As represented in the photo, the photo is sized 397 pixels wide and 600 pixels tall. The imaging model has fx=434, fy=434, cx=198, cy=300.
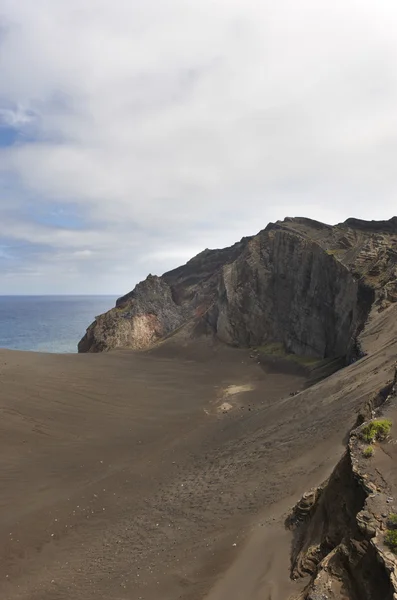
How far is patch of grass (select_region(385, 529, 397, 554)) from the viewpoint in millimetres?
5330

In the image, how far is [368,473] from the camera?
712 centimetres

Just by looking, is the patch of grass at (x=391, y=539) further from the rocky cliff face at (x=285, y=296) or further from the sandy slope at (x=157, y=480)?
the rocky cliff face at (x=285, y=296)

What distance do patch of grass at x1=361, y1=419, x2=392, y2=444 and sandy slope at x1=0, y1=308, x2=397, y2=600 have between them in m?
2.75

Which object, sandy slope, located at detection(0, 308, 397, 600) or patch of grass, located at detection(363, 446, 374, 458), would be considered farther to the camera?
sandy slope, located at detection(0, 308, 397, 600)

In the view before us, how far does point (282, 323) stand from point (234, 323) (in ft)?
16.9

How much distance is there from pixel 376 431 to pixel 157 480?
988 cm

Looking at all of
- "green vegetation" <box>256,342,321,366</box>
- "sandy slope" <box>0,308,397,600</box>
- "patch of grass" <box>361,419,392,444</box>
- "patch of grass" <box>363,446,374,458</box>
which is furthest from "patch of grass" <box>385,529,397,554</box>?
"green vegetation" <box>256,342,321,366</box>

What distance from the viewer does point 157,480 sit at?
15828mm

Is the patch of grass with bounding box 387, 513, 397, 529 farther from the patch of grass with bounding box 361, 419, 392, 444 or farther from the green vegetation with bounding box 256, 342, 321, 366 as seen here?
the green vegetation with bounding box 256, 342, 321, 366

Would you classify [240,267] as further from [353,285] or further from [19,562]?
[19,562]

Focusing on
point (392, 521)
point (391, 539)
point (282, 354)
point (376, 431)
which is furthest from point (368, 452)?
point (282, 354)

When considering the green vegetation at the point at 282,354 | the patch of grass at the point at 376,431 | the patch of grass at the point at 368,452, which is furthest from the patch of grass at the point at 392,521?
the green vegetation at the point at 282,354

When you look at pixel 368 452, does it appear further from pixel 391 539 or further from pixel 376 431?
pixel 391 539

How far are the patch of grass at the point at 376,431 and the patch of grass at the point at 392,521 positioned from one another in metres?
2.29
